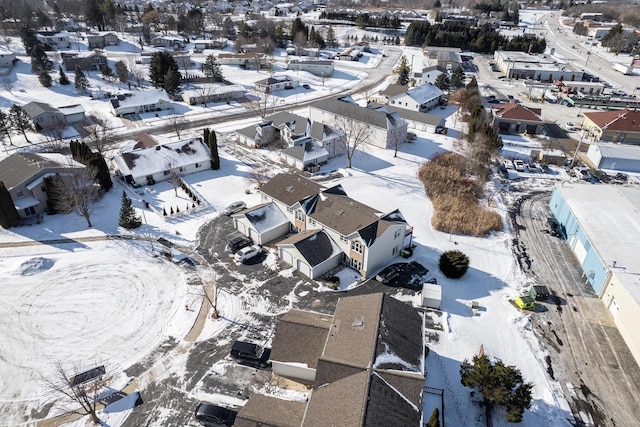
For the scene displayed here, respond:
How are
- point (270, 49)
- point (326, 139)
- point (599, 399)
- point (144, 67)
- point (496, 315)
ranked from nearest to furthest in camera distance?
point (599, 399) → point (496, 315) → point (326, 139) → point (144, 67) → point (270, 49)

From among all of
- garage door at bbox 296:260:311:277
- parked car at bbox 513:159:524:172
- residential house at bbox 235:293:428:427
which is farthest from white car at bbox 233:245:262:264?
parked car at bbox 513:159:524:172

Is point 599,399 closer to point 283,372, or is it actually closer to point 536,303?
point 536,303

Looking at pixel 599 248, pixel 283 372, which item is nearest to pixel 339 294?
pixel 283 372

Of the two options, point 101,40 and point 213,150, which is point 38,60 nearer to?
point 101,40

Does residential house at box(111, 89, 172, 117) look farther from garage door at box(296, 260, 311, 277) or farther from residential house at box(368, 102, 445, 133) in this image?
garage door at box(296, 260, 311, 277)

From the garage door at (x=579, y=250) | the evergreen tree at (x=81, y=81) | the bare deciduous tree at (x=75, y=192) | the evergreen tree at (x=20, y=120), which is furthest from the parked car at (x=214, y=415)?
the evergreen tree at (x=81, y=81)
